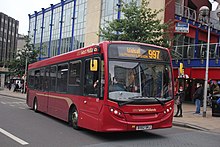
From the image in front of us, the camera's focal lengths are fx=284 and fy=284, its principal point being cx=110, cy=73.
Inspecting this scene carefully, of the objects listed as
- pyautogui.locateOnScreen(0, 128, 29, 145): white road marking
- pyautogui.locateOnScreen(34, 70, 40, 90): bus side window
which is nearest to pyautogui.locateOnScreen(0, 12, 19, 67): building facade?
pyautogui.locateOnScreen(34, 70, 40, 90): bus side window

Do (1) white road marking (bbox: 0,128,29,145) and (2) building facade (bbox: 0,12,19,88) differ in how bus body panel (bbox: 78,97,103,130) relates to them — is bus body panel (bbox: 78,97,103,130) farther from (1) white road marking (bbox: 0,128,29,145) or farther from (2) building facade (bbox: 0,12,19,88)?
(2) building facade (bbox: 0,12,19,88)

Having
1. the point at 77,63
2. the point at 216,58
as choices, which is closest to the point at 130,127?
the point at 77,63

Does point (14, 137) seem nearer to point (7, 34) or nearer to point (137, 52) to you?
point (137, 52)

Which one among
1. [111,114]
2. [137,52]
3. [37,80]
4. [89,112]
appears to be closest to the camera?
[111,114]

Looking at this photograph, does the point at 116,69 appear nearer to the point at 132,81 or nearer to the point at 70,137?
the point at 132,81

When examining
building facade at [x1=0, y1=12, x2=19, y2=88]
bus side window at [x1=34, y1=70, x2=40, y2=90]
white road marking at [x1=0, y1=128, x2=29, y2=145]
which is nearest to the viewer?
white road marking at [x1=0, y1=128, x2=29, y2=145]

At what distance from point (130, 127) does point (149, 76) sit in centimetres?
162

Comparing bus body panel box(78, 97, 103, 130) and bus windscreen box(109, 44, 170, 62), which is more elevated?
bus windscreen box(109, 44, 170, 62)

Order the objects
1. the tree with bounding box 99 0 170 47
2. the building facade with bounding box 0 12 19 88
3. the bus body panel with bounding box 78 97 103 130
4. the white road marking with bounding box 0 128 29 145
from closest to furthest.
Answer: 1. the white road marking with bounding box 0 128 29 145
2. the bus body panel with bounding box 78 97 103 130
3. the tree with bounding box 99 0 170 47
4. the building facade with bounding box 0 12 19 88

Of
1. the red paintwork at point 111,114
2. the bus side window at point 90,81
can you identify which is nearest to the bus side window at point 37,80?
the red paintwork at point 111,114

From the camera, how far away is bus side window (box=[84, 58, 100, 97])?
8.31 meters

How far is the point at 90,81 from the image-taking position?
8727 mm

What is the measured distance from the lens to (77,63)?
9891 mm

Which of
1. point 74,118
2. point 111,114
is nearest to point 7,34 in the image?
point 74,118
